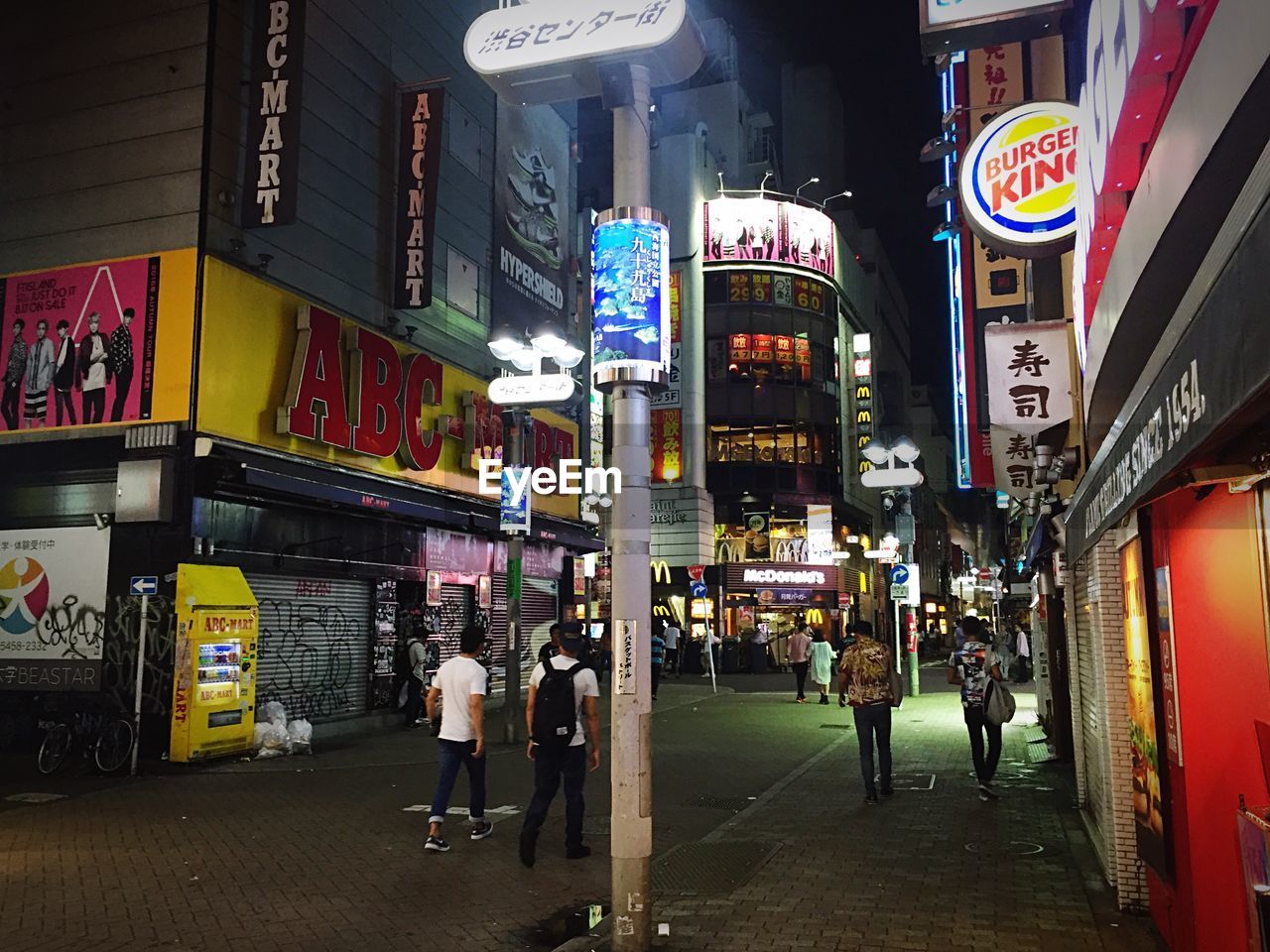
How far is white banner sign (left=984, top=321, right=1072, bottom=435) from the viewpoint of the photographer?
1008 cm

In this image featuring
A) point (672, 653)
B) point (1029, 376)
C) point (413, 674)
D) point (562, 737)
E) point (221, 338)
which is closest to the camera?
point (562, 737)

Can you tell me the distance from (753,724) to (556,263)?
11847mm

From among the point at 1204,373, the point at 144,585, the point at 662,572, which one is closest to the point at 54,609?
the point at 144,585

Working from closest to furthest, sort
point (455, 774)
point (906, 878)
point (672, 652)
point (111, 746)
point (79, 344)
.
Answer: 1. point (906, 878)
2. point (455, 774)
3. point (111, 746)
4. point (79, 344)
5. point (672, 652)

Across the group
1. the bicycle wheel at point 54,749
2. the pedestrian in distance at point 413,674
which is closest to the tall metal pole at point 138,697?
the bicycle wheel at point 54,749

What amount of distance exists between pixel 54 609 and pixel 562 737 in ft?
31.8

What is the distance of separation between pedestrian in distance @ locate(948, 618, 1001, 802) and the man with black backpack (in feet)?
14.6

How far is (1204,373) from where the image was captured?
2652mm

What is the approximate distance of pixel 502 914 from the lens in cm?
698

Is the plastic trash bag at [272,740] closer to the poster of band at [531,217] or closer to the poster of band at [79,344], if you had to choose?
the poster of band at [79,344]

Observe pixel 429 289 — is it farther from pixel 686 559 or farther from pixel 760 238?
pixel 760 238

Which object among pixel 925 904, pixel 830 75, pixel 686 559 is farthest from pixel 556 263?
pixel 830 75

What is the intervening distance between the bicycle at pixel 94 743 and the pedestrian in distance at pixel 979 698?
32.6ft

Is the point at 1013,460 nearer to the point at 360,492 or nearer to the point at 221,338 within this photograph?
the point at 360,492
